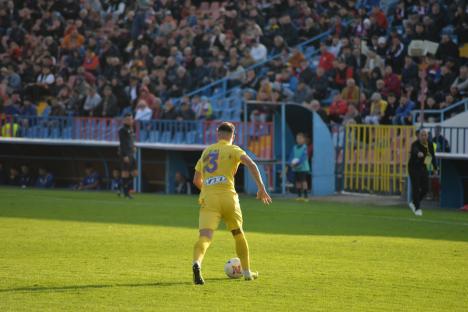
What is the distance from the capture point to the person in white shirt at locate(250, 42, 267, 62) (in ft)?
100

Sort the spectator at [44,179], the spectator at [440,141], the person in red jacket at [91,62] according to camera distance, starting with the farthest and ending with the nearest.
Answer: the person in red jacket at [91,62] → the spectator at [44,179] → the spectator at [440,141]

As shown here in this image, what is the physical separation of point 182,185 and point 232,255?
44.7 feet

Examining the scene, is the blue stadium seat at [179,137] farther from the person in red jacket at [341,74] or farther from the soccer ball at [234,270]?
the soccer ball at [234,270]

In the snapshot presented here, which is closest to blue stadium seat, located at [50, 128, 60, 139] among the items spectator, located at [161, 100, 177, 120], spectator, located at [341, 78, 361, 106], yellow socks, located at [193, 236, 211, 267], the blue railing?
spectator, located at [161, 100, 177, 120]

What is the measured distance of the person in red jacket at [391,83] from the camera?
26375mm

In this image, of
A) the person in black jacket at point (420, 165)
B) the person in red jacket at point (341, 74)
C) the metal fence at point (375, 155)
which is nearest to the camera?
the person in black jacket at point (420, 165)

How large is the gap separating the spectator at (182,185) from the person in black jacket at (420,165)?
7.81 metres

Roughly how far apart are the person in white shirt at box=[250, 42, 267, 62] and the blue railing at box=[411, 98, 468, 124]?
20.6 feet

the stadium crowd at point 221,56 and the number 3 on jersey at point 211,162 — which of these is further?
the stadium crowd at point 221,56

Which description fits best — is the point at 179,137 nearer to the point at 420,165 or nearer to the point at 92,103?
the point at 92,103

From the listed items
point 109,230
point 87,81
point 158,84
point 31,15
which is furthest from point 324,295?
point 31,15

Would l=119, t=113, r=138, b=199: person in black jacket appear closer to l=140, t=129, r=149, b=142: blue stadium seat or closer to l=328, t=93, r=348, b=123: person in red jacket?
l=140, t=129, r=149, b=142: blue stadium seat

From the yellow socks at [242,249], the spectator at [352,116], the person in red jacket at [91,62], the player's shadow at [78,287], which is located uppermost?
the person in red jacket at [91,62]

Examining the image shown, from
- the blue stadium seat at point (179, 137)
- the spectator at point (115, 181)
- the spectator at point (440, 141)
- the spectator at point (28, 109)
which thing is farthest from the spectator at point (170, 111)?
the spectator at point (440, 141)
